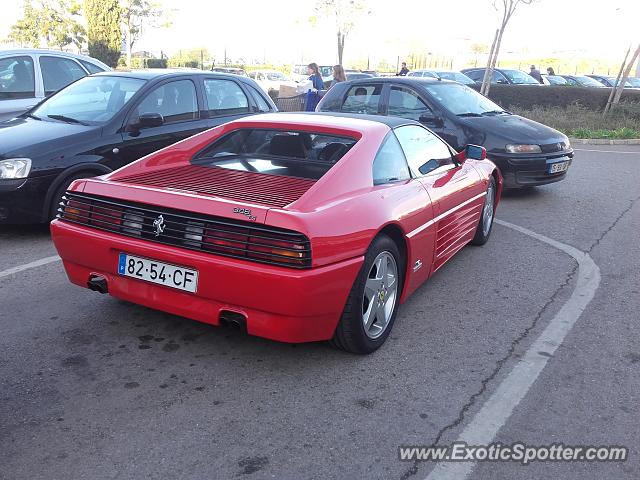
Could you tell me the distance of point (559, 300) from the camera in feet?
15.7

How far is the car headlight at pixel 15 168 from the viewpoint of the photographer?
18.0ft

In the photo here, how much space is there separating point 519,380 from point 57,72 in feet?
25.4

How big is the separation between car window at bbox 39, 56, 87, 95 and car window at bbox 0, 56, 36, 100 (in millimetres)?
168

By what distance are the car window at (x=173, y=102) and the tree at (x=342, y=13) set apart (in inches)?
1540

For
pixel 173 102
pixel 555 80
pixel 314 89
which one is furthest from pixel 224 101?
pixel 555 80

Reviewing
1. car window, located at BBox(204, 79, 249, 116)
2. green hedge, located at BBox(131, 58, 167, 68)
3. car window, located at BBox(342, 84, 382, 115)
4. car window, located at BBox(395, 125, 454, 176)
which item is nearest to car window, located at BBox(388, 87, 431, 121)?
car window, located at BBox(342, 84, 382, 115)

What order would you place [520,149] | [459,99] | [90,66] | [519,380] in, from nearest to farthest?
1. [519,380]
2. [520,149]
3. [459,99]
4. [90,66]

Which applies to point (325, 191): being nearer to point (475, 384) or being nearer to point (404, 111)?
point (475, 384)

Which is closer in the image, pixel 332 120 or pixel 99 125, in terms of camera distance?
pixel 332 120

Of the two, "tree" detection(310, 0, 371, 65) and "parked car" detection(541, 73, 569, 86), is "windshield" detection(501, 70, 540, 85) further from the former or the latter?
"tree" detection(310, 0, 371, 65)

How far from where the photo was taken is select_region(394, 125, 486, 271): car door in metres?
4.46

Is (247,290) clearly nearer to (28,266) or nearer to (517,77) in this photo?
(28,266)

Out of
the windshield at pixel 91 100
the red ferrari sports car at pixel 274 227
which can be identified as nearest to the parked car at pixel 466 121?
the windshield at pixel 91 100

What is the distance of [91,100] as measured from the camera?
21.6ft
